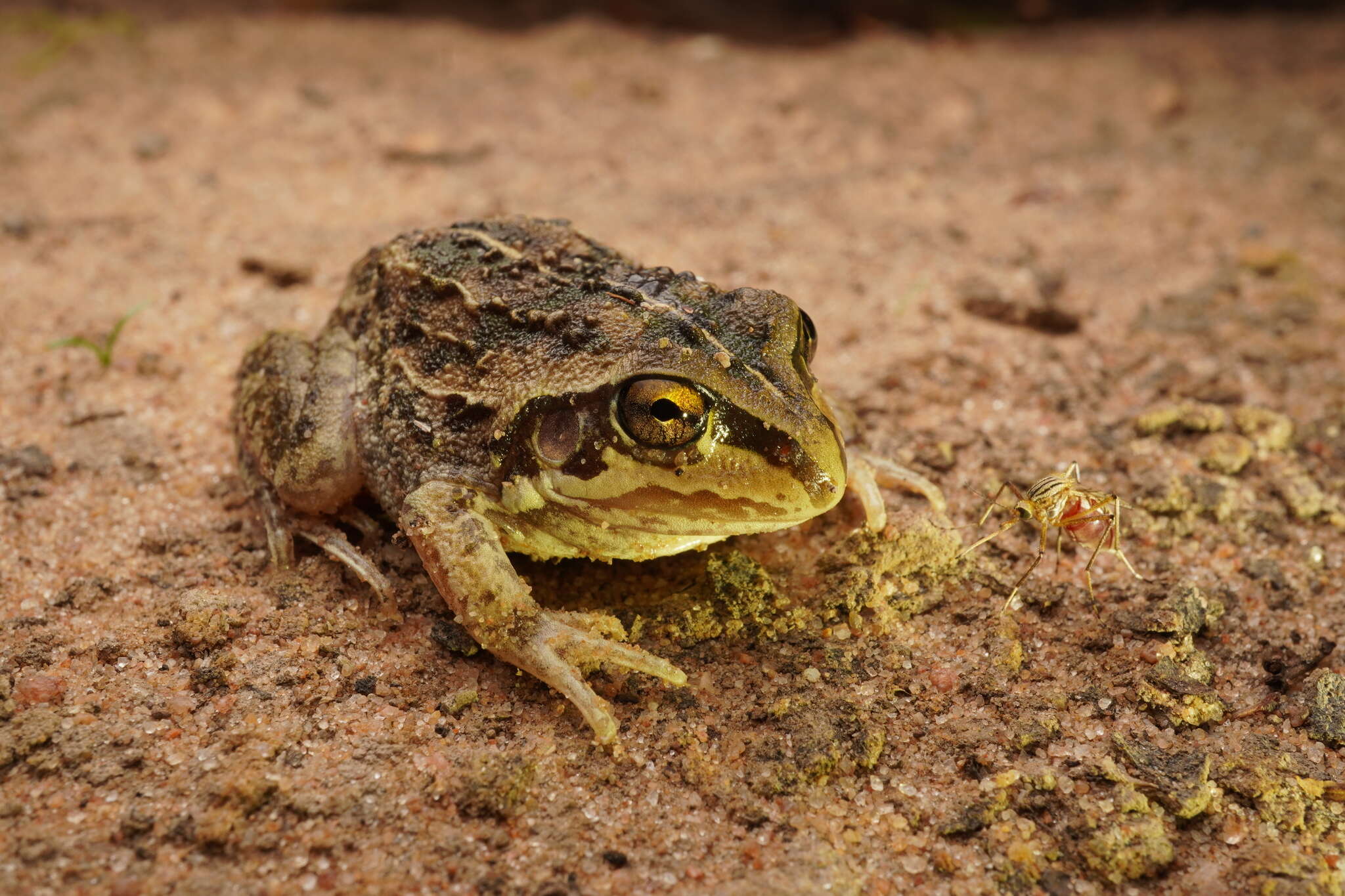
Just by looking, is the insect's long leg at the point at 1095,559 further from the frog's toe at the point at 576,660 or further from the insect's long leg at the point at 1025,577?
the frog's toe at the point at 576,660

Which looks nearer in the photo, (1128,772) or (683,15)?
(1128,772)

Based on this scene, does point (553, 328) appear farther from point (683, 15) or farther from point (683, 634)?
point (683, 15)

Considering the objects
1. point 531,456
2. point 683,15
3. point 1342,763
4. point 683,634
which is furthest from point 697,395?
point 683,15

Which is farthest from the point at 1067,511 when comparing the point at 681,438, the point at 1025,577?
the point at 681,438

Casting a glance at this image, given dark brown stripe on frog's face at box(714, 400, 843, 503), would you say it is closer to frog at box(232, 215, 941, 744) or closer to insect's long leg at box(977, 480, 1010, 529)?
frog at box(232, 215, 941, 744)

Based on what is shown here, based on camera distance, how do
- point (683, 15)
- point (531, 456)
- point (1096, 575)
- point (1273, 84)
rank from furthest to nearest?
1. point (683, 15)
2. point (1273, 84)
3. point (1096, 575)
4. point (531, 456)

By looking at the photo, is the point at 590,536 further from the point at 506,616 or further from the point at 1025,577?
the point at 1025,577
